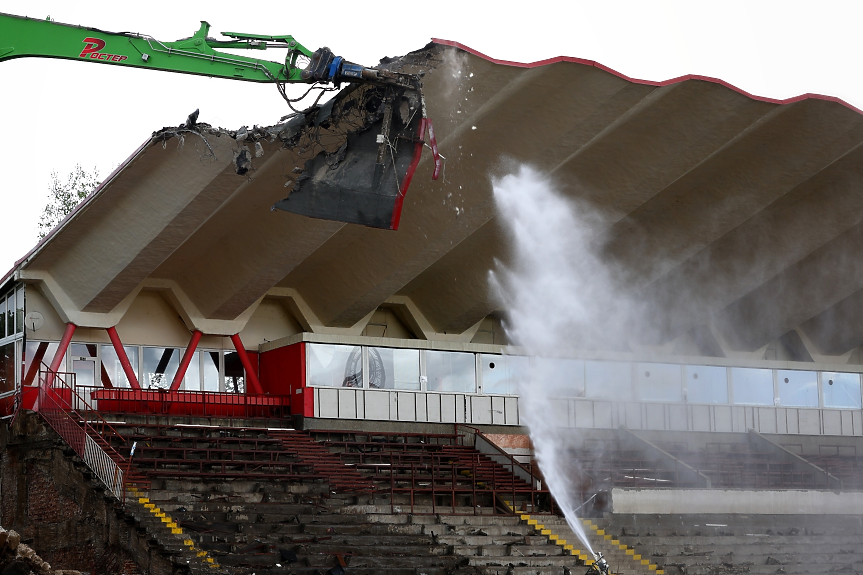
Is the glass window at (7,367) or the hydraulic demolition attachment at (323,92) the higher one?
the hydraulic demolition attachment at (323,92)

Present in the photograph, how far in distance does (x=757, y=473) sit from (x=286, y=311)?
1392 centimetres

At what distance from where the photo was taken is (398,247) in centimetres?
3048

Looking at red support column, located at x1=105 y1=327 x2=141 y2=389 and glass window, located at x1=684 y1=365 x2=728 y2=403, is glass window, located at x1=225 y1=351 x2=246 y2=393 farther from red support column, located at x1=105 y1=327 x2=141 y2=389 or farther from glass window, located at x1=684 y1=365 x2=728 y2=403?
glass window, located at x1=684 y1=365 x2=728 y2=403

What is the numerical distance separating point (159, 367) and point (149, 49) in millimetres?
10918

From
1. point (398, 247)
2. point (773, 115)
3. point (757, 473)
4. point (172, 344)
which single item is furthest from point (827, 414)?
point (172, 344)

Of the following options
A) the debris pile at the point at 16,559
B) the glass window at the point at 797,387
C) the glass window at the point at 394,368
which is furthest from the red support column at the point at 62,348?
the glass window at the point at 797,387

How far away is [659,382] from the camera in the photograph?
120 ft

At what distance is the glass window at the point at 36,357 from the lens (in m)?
29.2

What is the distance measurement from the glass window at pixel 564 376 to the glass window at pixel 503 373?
507mm

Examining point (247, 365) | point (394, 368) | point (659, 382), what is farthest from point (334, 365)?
point (659, 382)

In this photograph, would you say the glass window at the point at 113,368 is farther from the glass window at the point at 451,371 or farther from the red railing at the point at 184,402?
the glass window at the point at 451,371

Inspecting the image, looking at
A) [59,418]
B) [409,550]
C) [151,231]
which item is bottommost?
[409,550]

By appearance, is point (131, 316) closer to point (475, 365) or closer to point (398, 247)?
point (398, 247)

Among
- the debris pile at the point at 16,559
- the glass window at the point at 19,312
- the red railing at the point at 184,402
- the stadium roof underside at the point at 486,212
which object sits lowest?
the debris pile at the point at 16,559
